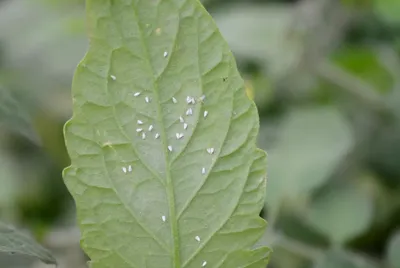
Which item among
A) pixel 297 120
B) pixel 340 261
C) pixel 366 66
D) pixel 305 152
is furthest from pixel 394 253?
pixel 366 66

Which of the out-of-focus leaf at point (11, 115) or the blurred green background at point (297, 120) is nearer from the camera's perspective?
the out-of-focus leaf at point (11, 115)

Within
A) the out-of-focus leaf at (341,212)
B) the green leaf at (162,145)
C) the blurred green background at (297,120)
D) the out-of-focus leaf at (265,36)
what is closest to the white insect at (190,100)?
the green leaf at (162,145)

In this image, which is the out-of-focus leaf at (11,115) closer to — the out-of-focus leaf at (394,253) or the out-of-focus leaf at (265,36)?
the out-of-focus leaf at (394,253)

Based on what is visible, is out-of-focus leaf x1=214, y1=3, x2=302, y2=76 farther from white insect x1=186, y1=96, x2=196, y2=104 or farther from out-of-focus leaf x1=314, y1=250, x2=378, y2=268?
white insect x1=186, y1=96, x2=196, y2=104

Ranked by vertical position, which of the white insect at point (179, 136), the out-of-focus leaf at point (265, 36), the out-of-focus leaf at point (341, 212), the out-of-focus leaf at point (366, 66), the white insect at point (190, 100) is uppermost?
the white insect at point (190, 100)

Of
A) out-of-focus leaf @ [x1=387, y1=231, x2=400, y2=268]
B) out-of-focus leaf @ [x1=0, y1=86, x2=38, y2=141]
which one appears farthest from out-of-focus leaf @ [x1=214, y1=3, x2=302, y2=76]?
out-of-focus leaf @ [x1=0, y1=86, x2=38, y2=141]
